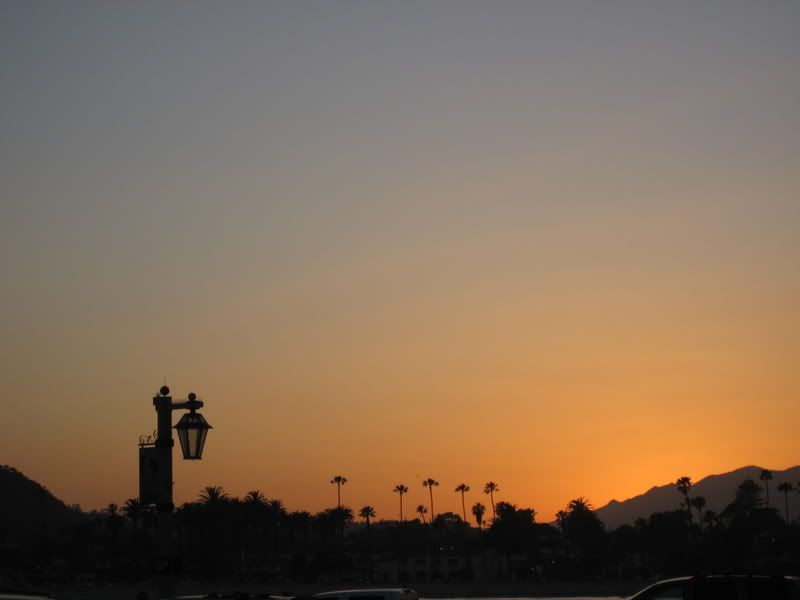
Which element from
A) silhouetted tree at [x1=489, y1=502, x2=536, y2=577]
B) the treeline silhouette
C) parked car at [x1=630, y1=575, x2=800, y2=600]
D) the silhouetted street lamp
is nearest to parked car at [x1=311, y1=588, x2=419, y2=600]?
parked car at [x1=630, y1=575, x2=800, y2=600]

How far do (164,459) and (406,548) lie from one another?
446 ft

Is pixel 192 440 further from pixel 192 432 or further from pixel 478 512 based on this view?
pixel 478 512

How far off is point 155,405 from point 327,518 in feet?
480

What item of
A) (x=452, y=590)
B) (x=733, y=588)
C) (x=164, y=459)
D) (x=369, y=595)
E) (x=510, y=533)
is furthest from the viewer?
(x=510, y=533)

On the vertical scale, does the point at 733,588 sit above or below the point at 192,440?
below

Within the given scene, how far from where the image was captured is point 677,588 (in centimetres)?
1838

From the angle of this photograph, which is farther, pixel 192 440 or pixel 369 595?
pixel 369 595

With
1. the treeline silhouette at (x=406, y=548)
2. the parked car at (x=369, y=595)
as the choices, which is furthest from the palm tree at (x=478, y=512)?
the parked car at (x=369, y=595)

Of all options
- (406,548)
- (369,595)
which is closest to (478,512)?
(406,548)

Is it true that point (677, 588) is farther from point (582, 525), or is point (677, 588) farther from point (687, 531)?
point (582, 525)

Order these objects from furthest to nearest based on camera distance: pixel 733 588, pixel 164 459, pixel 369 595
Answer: pixel 369 595, pixel 733 588, pixel 164 459

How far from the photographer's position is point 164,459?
12.4 metres

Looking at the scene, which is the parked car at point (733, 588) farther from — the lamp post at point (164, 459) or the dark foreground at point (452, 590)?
the dark foreground at point (452, 590)

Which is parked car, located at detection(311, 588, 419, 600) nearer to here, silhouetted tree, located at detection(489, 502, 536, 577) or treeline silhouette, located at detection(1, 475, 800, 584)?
treeline silhouette, located at detection(1, 475, 800, 584)
